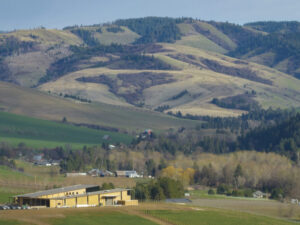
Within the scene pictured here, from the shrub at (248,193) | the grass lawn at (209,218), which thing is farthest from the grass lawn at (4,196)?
the shrub at (248,193)

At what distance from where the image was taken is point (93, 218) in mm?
99750

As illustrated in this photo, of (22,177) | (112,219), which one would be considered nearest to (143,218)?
(112,219)

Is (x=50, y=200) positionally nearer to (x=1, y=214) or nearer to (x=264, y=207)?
(x=1, y=214)

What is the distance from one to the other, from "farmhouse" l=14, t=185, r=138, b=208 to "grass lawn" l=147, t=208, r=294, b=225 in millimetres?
10354

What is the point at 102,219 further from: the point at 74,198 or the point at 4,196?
the point at 4,196

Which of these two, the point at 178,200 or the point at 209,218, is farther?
the point at 178,200

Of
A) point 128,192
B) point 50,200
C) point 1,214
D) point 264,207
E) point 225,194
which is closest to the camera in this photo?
point 1,214

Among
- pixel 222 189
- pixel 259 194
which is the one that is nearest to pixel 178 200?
pixel 222 189

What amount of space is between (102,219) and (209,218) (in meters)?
18.1

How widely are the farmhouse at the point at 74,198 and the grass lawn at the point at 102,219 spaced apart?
11309 mm

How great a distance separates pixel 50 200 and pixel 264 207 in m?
43.0

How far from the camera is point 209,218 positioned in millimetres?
111125

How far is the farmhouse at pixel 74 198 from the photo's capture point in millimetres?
112812

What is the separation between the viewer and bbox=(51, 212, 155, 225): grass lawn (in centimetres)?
9588
